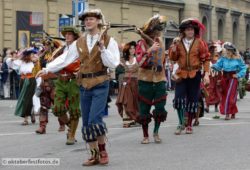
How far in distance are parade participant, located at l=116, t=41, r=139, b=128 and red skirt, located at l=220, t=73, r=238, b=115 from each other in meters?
2.15

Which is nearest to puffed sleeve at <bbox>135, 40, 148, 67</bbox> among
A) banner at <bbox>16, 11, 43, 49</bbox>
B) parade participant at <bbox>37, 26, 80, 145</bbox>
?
parade participant at <bbox>37, 26, 80, 145</bbox>

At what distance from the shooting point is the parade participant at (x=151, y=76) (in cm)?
1083

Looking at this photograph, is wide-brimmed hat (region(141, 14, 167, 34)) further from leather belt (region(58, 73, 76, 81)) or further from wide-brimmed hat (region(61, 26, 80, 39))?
leather belt (region(58, 73, 76, 81))

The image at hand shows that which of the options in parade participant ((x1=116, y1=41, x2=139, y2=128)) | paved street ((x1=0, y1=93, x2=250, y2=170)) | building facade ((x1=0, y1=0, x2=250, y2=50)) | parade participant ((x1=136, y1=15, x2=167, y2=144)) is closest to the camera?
paved street ((x1=0, y1=93, x2=250, y2=170))

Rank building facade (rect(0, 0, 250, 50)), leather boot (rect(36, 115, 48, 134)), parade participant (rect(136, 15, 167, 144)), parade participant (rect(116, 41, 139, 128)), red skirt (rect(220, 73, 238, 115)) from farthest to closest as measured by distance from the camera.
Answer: building facade (rect(0, 0, 250, 50)), red skirt (rect(220, 73, 238, 115)), parade participant (rect(116, 41, 139, 128)), leather boot (rect(36, 115, 48, 134)), parade participant (rect(136, 15, 167, 144))

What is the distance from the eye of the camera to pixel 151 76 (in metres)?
10.8

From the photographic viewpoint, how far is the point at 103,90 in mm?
8836

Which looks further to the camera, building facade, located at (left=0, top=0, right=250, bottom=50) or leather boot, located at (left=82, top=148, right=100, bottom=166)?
building facade, located at (left=0, top=0, right=250, bottom=50)

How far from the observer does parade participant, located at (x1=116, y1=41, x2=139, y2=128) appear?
46.6 ft

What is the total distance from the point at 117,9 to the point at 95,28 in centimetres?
2723

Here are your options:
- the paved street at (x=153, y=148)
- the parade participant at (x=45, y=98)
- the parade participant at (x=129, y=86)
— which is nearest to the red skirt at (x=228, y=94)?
the paved street at (x=153, y=148)

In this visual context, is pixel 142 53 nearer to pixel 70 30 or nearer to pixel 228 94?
pixel 70 30

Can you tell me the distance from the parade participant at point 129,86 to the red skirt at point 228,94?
7.04 ft

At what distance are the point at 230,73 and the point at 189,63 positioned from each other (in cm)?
356
